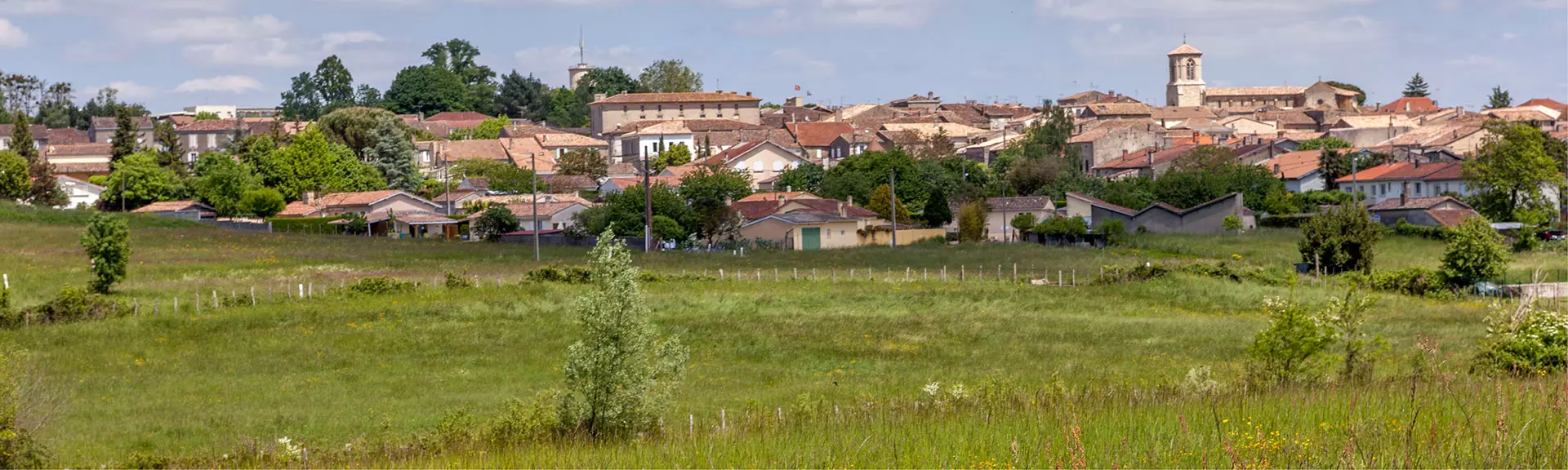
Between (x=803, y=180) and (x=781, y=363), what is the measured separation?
61.2m

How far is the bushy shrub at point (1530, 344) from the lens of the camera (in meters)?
16.8

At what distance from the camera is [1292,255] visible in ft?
183

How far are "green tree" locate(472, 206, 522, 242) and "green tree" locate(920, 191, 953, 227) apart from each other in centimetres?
2141

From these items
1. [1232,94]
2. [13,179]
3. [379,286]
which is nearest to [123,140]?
[13,179]

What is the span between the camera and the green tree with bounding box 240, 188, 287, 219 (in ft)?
285

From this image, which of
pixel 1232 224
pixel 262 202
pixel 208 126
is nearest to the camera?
pixel 1232 224

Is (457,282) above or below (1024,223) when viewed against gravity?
below

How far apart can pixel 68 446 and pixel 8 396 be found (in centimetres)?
435

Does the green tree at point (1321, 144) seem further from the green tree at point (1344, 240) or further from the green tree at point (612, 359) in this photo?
the green tree at point (612, 359)

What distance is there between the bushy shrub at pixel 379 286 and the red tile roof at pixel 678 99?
9618 cm

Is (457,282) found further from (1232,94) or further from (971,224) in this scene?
(1232,94)

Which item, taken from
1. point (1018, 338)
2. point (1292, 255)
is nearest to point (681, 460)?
point (1018, 338)

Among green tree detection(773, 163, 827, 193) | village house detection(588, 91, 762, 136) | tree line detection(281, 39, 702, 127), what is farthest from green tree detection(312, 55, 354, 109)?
green tree detection(773, 163, 827, 193)

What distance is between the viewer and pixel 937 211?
75500 millimetres
